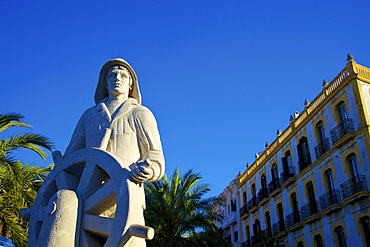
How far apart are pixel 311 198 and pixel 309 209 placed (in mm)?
729

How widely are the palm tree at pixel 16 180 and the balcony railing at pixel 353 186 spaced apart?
1641cm

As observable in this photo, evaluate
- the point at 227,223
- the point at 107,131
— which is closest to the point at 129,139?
the point at 107,131

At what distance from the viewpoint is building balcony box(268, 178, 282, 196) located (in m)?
30.9

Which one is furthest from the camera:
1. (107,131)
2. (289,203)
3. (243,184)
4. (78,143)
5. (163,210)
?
(243,184)

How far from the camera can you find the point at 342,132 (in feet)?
75.7

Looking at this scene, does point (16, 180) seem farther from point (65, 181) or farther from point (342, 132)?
point (342, 132)

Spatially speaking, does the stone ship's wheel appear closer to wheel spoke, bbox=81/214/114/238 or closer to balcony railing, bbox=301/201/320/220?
wheel spoke, bbox=81/214/114/238

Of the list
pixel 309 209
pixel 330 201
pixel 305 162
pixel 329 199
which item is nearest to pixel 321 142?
pixel 305 162

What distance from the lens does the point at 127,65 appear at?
515cm

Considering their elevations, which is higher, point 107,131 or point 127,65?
point 127,65

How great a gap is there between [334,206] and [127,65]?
808 inches

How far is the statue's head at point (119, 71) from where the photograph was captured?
512 centimetres

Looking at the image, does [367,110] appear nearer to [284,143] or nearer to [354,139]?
[354,139]

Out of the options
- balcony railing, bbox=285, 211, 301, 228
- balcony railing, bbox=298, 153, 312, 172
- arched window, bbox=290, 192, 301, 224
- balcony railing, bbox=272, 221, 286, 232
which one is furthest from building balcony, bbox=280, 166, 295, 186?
balcony railing, bbox=272, 221, 286, 232
